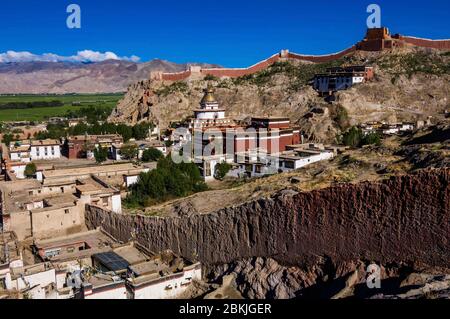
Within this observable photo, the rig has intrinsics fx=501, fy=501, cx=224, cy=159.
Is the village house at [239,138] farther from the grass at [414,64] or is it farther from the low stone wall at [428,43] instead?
the low stone wall at [428,43]

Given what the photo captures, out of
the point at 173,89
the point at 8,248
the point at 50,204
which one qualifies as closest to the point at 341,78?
the point at 173,89

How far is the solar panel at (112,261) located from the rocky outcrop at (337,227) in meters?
1.59

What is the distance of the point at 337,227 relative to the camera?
34.1ft

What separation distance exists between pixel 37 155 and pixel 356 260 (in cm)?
3234

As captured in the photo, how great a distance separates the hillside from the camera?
1549 inches

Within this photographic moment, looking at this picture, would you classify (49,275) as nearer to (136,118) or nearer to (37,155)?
(37,155)

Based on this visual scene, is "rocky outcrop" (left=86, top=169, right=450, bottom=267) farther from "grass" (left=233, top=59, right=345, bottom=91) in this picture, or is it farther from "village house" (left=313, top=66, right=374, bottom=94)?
"grass" (left=233, top=59, right=345, bottom=91)

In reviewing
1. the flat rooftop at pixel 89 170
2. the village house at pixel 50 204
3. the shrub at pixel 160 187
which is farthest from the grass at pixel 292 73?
the village house at pixel 50 204

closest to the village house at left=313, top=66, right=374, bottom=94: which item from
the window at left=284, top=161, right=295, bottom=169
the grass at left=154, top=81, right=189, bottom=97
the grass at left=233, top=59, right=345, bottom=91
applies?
the grass at left=233, top=59, right=345, bottom=91

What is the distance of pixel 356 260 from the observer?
10.2m

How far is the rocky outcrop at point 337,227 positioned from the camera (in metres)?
9.16

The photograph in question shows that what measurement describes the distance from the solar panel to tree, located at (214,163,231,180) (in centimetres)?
1292
